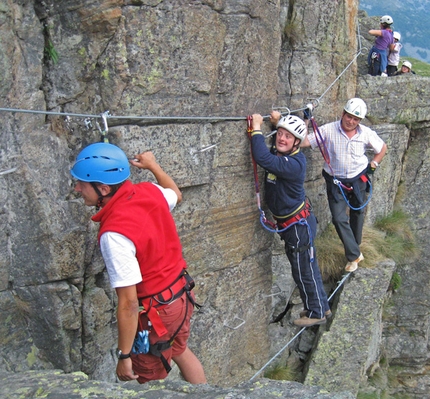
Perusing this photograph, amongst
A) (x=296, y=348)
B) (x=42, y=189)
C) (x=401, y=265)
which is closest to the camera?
(x=42, y=189)

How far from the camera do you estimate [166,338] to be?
4129mm

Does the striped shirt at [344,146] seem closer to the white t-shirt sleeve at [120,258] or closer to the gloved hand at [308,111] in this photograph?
the gloved hand at [308,111]

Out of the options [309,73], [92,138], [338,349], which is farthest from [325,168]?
[92,138]

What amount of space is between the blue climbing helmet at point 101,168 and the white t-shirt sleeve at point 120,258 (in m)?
0.48

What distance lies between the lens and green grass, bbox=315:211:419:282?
7707mm

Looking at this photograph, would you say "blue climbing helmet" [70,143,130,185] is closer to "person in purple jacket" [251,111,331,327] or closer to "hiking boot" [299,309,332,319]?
"person in purple jacket" [251,111,331,327]

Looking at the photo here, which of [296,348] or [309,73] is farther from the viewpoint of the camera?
[296,348]

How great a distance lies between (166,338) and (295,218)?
2647 millimetres

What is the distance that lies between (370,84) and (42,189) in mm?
6375

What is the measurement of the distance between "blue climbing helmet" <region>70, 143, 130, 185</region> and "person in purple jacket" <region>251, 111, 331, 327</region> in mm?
2202

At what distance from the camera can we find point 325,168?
7145 millimetres

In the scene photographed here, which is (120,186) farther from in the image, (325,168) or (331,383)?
(331,383)

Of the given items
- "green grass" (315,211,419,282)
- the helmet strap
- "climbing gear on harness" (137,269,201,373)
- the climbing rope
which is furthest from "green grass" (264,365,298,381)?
the helmet strap

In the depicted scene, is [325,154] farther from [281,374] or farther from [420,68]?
[420,68]
